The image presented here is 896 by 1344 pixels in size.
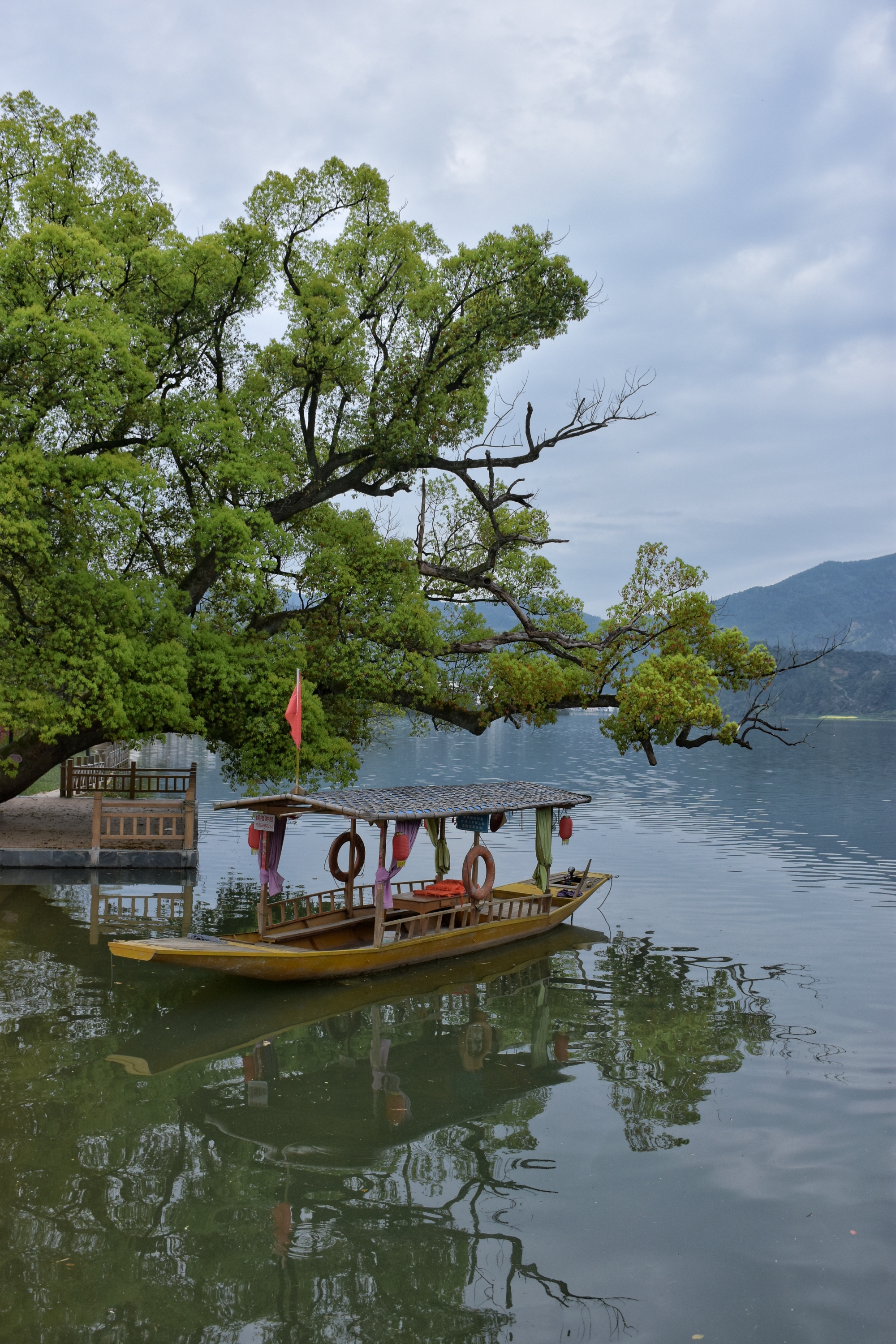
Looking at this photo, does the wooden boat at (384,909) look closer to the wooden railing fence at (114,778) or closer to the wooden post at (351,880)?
the wooden post at (351,880)

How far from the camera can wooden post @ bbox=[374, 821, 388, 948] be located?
1566 centimetres

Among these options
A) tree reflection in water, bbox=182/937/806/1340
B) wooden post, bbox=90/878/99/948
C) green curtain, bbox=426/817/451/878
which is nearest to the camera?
tree reflection in water, bbox=182/937/806/1340

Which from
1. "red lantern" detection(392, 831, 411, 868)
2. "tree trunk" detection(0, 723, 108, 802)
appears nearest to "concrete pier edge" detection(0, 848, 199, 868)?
"tree trunk" detection(0, 723, 108, 802)

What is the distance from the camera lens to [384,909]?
1585 centimetres

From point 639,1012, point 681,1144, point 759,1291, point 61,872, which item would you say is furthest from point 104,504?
point 759,1291

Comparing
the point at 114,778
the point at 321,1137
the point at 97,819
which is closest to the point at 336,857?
the point at 97,819

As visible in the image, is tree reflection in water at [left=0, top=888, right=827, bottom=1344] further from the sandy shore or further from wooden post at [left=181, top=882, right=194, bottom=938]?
the sandy shore

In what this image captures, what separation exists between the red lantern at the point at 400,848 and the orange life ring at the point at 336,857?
2.55 metres

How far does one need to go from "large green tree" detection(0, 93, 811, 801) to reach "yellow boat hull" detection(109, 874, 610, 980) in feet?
21.5

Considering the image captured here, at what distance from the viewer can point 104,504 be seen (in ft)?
64.6

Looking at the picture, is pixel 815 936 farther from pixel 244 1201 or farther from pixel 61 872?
pixel 61 872

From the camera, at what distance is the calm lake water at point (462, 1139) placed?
7.07m

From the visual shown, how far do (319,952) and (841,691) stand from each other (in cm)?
17199

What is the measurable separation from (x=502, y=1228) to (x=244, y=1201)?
7.51 feet
